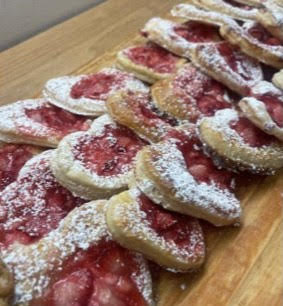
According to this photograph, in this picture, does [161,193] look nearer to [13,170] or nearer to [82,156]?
[82,156]

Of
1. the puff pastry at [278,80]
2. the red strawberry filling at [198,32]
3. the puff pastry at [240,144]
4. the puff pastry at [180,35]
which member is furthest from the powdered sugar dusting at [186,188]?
the red strawberry filling at [198,32]

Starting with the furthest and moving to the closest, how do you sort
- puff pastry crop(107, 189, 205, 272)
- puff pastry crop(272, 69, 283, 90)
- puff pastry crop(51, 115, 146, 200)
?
puff pastry crop(272, 69, 283, 90) < puff pastry crop(51, 115, 146, 200) < puff pastry crop(107, 189, 205, 272)

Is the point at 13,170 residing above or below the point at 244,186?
above

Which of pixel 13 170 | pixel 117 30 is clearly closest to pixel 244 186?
pixel 13 170

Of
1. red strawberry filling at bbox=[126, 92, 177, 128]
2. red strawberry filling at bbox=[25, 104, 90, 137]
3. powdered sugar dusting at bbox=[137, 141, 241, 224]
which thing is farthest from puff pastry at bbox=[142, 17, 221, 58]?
powdered sugar dusting at bbox=[137, 141, 241, 224]

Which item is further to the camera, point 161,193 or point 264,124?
point 264,124

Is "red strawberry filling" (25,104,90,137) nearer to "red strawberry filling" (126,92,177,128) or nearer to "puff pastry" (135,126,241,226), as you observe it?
"red strawberry filling" (126,92,177,128)

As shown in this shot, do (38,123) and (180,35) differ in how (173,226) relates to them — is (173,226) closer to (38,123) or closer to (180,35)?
(38,123)

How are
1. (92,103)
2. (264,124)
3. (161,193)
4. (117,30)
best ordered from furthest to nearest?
(117,30) < (92,103) < (264,124) < (161,193)

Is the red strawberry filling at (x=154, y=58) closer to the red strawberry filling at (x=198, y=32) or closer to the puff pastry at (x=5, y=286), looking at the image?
the red strawberry filling at (x=198, y=32)
